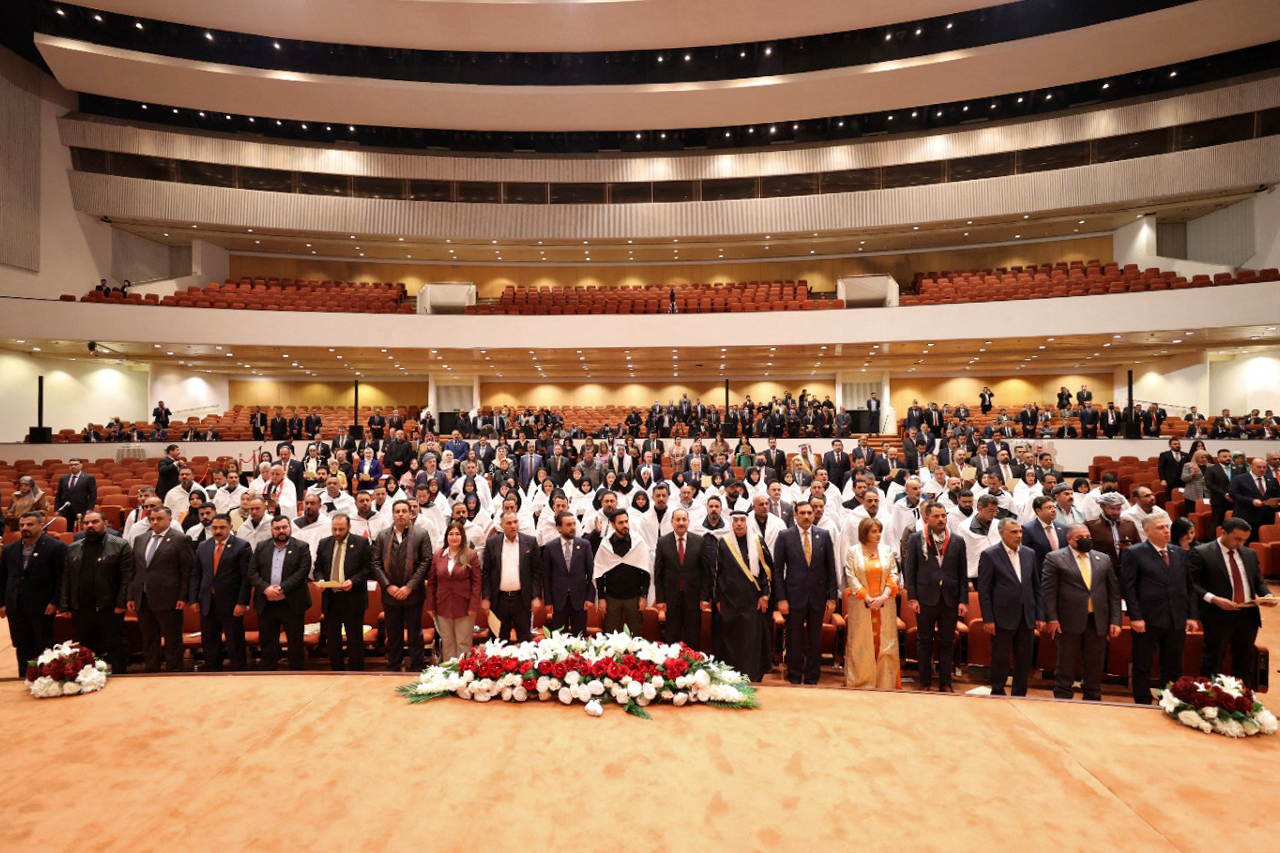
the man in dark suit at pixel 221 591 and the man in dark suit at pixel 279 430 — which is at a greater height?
the man in dark suit at pixel 279 430

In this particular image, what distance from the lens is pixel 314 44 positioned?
18953 millimetres

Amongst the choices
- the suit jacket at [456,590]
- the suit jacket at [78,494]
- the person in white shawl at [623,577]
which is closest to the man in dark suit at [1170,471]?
the person in white shawl at [623,577]

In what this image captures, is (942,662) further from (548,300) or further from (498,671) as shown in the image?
(548,300)

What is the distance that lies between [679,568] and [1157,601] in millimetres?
3310

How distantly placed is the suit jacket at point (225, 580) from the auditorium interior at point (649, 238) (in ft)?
4.59

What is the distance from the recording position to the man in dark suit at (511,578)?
17.4ft

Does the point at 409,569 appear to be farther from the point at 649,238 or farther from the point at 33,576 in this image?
the point at 649,238

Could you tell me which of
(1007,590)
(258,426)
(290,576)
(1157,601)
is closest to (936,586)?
(1007,590)

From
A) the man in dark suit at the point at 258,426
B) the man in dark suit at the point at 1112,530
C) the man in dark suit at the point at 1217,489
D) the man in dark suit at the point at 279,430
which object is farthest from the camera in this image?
the man in dark suit at the point at 279,430

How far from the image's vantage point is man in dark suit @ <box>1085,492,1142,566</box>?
5816mm

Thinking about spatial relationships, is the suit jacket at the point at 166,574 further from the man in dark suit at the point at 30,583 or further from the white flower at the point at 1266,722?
the white flower at the point at 1266,722

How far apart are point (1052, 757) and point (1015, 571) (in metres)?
2.00

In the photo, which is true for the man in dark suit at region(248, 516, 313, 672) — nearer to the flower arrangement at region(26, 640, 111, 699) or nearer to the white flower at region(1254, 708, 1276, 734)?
the flower arrangement at region(26, 640, 111, 699)

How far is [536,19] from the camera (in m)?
17.2
